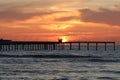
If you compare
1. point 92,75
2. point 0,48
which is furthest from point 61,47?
point 92,75

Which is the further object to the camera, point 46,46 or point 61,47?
point 61,47

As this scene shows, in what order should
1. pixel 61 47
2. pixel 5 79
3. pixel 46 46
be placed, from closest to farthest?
pixel 5 79, pixel 46 46, pixel 61 47

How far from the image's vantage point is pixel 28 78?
32.1m

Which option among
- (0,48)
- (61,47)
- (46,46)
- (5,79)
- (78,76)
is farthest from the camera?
(61,47)

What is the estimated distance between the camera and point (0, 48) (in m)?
115

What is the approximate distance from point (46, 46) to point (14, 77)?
10319cm

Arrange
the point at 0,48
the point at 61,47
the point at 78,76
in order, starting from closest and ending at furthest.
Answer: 1. the point at 78,76
2. the point at 0,48
3. the point at 61,47

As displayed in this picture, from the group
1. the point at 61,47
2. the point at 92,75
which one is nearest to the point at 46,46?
the point at 61,47

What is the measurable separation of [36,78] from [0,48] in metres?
84.4

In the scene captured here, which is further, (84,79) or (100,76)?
(100,76)

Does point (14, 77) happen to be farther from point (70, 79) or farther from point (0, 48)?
point (0, 48)

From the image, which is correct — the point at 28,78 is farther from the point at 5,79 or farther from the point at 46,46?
the point at 46,46

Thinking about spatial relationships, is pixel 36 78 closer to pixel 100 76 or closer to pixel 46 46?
pixel 100 76

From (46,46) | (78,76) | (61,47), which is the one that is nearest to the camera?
(78,76)
